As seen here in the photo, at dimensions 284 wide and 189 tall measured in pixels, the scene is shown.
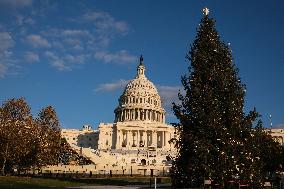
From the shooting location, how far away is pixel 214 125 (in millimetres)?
34875

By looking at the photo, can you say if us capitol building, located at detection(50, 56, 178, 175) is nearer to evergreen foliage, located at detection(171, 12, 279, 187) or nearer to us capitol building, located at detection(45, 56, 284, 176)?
us capitol building, located at detection(45, 56, 284, 176)

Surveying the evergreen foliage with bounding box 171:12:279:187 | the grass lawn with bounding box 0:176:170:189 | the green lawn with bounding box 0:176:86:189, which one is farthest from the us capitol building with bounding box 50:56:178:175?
the evergreen foliage with bounding box 171:12:279:187

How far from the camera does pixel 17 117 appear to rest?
6831 cm

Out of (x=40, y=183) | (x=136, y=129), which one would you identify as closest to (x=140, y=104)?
(x=136, y=129)

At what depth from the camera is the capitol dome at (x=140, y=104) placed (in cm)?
18400

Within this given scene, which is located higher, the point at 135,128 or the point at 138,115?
the point at 138,115

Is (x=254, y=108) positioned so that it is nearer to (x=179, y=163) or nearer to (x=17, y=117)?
(x=179, y=163)

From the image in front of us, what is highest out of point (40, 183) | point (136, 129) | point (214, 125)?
point (136, 129)

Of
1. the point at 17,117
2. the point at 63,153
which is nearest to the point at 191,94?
the point at 17,117

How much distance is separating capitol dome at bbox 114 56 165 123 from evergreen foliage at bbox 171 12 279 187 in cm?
14179

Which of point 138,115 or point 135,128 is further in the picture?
point 138,115

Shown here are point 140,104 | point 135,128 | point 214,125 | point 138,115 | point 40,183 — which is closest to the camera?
point 214,125

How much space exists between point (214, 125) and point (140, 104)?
150645 mm

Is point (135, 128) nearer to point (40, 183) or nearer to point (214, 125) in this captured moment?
point (40, 183)
